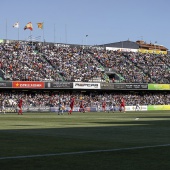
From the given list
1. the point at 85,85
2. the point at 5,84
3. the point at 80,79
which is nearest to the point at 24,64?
the point at 5,84

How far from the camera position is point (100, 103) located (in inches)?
3285

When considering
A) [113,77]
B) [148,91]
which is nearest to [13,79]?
[113,77]

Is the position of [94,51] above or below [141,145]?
above

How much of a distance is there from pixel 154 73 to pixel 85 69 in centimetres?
1732

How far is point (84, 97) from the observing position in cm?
8494

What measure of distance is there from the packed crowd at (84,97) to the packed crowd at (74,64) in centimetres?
302

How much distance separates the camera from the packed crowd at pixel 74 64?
A: 260 ft

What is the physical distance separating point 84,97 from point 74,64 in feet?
23.1

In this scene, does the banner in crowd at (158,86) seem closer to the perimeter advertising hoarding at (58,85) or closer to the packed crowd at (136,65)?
the packed crowd at (136,65)

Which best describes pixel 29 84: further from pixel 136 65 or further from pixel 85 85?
pixel 136 65

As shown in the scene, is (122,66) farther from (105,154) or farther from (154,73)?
(105,154)

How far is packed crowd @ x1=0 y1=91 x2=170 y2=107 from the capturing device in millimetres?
76062

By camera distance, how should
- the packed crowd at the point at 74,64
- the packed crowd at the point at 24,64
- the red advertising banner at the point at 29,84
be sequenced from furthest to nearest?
the packed crowd at the point at 74,64, the packed crowd at the point at 24,64, the red advertising banner at the point at 29,84

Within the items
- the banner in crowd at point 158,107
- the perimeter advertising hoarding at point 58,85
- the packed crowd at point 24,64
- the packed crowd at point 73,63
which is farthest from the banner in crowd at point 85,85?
the banner in crowd at point 158,107
